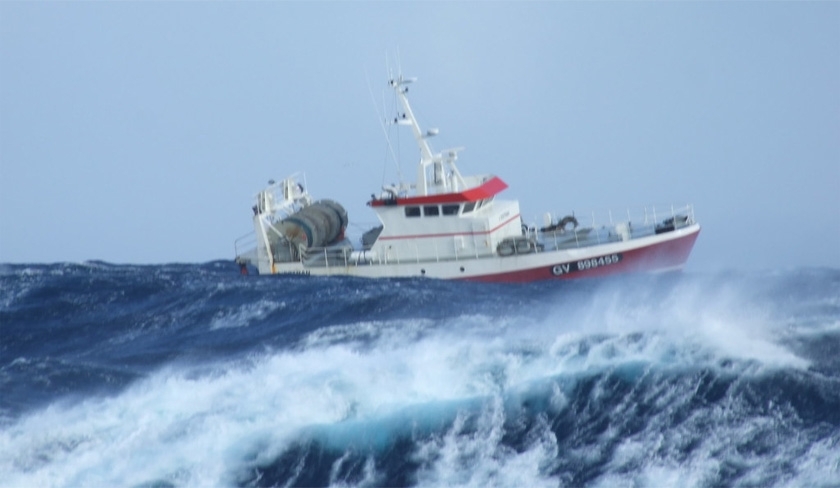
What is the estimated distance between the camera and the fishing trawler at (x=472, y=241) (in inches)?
1585

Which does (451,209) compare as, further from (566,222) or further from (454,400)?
(454,400)

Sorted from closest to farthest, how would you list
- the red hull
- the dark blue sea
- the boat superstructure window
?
the dark blue sea, the red hull, the boat superstructure window

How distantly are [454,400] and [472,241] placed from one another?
739 inches

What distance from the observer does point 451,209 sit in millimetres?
40500

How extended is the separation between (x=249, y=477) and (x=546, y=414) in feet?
16.3

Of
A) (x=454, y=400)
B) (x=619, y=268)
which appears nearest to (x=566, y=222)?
(x=619, y=268)

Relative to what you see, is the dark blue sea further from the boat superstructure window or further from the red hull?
the boat superstructure window

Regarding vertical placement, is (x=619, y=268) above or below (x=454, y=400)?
above

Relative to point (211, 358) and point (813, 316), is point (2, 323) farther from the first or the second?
point (813, 316)

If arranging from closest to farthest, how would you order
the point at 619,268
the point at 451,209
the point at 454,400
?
the point at 454,400 < the point at 619,268 < the point at 451,209

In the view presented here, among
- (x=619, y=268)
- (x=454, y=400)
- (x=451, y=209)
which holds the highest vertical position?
(x=451, y=209)

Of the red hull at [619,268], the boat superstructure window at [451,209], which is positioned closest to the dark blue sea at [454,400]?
the red hull at [619,268]

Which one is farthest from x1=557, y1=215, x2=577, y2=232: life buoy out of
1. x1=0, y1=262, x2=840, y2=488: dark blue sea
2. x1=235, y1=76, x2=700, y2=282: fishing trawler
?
x1=0, y1=262, x2=840, y2=488: dark blue sea

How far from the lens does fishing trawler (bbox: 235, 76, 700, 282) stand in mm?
40250
